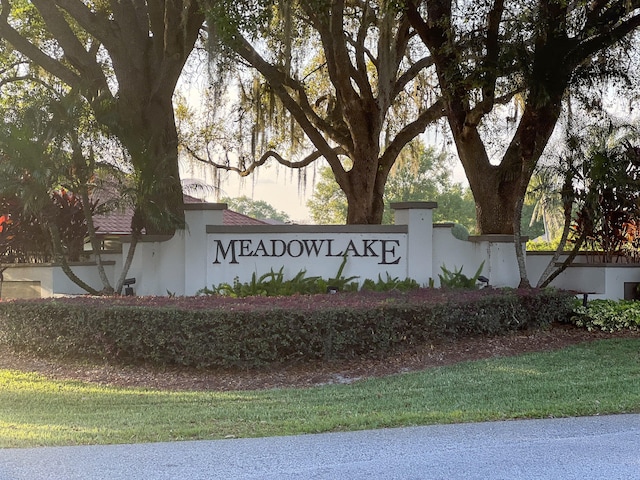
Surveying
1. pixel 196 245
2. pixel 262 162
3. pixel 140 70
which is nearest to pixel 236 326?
pixel 196 245

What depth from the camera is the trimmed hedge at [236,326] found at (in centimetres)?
1038

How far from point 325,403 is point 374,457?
2.41 meters

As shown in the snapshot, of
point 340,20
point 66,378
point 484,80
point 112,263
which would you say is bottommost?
point 66,378

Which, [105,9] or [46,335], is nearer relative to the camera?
[46,335]

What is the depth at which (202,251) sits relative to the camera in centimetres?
1352

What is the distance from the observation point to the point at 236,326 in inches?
408

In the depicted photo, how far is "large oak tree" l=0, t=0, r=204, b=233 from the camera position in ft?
42.9

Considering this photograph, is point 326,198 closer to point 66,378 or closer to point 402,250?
point 402,250

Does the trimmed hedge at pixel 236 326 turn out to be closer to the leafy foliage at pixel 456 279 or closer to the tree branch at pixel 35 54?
the leafy foliage at pixel 456 279

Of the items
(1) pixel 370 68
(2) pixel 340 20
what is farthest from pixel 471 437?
(1) pixel 370 68

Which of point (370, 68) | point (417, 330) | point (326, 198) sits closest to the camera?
point (417, 330)

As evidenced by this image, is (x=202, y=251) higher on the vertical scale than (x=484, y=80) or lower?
lower

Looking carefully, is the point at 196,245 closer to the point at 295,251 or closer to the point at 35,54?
the point at 295,251

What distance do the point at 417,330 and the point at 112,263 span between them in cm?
680
